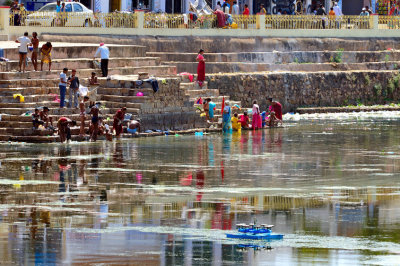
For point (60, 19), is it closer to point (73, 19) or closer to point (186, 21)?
point (73, 19)

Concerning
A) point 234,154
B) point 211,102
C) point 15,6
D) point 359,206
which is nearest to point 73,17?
point 15,6

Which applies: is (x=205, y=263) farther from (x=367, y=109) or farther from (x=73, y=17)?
(x=367, y=109)

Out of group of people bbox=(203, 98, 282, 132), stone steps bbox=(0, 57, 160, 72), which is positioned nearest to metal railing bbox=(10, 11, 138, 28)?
stone steps bbox=(0, 57, 160, 72)

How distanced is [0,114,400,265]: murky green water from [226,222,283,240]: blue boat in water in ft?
0.65

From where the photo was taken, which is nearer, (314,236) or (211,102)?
(314,236)

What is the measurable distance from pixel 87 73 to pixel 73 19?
5452 millimetres

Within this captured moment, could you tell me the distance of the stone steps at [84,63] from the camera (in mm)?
32312

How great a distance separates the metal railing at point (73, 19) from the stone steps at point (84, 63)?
294cm

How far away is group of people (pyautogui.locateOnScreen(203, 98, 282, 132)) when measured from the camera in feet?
111

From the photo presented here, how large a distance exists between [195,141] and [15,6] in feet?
43.3

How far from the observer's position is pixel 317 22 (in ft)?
147

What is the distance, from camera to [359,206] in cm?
1895

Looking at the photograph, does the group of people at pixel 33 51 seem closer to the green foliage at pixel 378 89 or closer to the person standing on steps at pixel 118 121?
the person standing on steps at pixel 118 121

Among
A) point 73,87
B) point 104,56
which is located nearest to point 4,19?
point 104,56
